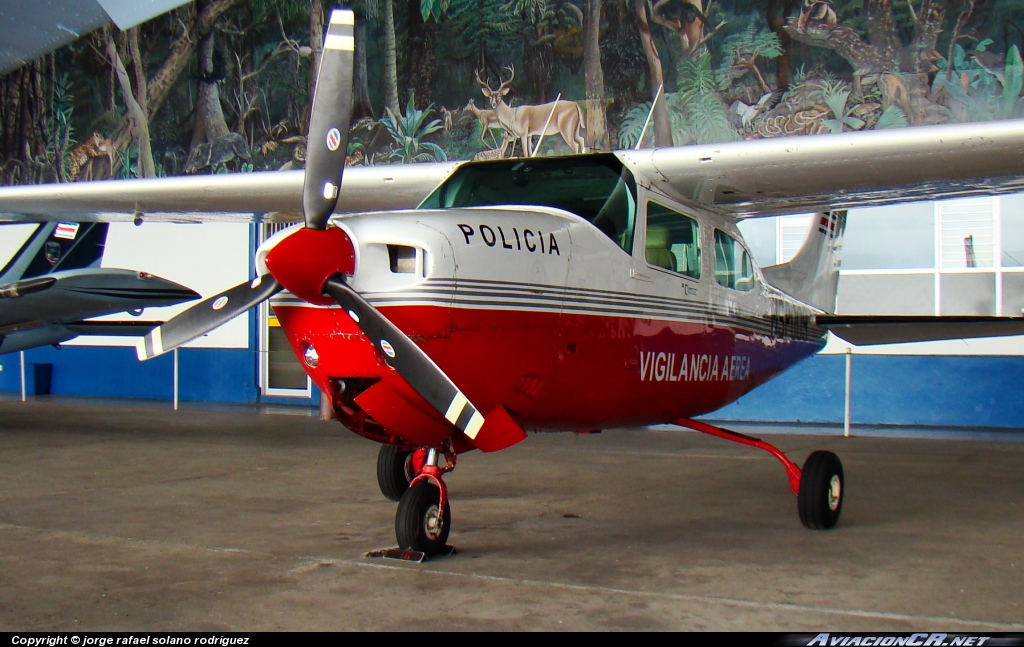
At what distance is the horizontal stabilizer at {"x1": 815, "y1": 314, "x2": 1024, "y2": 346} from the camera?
7176 mm

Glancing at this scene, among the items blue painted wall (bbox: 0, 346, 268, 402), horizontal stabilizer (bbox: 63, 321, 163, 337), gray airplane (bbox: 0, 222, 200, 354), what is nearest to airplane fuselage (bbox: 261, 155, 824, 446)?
gray airplane (bbox: 0, 222, 200, 354)

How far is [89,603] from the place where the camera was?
3.93m

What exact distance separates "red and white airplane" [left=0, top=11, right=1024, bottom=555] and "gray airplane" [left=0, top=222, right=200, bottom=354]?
5040mm

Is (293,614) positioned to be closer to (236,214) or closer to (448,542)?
(448,542)

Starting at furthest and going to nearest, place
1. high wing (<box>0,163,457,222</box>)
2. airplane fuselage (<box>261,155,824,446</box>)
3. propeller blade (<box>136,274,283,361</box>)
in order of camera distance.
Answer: high wing (<box>0,163,457,222</box>) → propeller blade (<box>136,274,283,361</box>) → airplane fuselage (<box>261,155,824,446</box>)

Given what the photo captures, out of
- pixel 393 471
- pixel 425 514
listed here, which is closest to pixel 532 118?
pixel 393 471

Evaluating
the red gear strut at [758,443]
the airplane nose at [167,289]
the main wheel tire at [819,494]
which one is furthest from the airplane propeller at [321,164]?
the airplane nose at [167,289]

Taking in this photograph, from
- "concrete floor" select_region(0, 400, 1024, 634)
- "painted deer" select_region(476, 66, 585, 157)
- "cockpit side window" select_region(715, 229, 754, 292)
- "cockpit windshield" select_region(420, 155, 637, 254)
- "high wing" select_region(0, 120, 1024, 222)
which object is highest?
"painted deer" select_region(476, 66, 585, 157)

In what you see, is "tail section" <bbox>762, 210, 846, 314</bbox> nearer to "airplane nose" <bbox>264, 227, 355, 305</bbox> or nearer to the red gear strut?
the red gear strut

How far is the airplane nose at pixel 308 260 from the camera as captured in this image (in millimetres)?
4004

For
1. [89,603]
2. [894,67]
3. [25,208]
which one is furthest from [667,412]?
[894,67]

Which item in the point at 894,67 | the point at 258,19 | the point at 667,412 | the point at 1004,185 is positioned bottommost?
the point at 667,412

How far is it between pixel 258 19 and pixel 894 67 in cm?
1173
